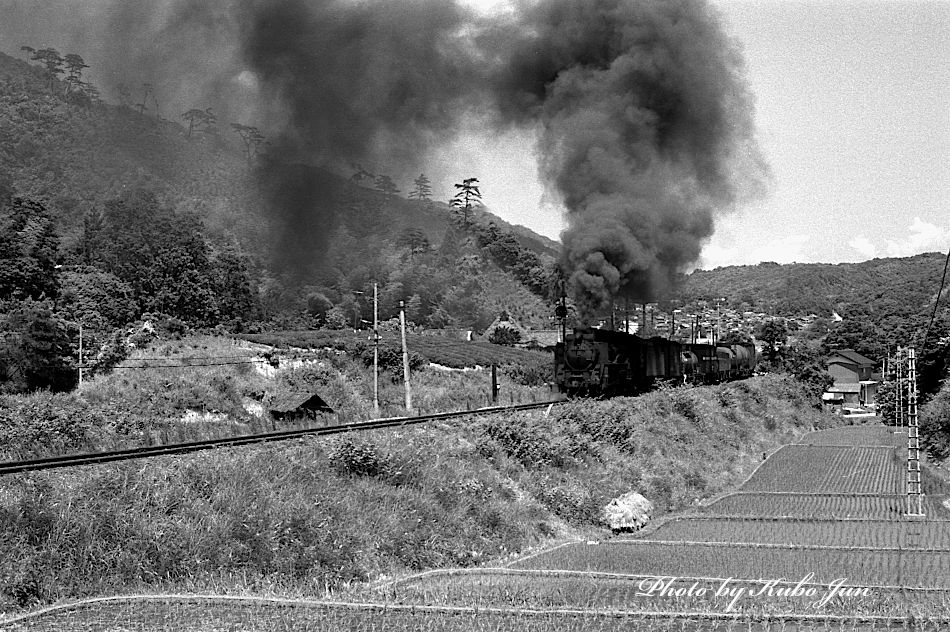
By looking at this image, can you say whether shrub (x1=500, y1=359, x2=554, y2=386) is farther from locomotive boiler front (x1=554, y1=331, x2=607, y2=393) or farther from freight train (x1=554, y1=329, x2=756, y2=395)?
locomotive boiler front (x1=554, y1=331, x2=607, y2=393)

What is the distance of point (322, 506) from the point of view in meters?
14.3

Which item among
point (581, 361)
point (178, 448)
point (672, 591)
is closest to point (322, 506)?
point (178, 448)

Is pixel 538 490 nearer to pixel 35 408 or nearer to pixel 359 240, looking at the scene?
pixel 35 408

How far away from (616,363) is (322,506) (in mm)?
18826

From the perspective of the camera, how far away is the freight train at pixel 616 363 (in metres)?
30.4

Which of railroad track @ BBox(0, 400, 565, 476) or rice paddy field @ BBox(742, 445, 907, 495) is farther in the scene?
rice paddy field @ BBox(742, 445, 907, 495)

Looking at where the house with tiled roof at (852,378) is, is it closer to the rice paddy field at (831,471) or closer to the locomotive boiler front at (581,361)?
the rice paddy field at (831,471)

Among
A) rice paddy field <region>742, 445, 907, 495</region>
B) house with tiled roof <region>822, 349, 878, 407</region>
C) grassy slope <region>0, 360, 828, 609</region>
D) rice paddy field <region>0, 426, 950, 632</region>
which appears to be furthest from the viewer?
house with tiled roof <region>822, 349, 878, 407</region>

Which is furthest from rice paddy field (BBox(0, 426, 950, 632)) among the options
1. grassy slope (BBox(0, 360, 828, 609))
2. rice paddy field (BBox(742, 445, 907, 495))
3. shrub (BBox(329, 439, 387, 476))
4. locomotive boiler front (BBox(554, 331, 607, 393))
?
locomotive boiler front (BBox(554, 331, 607, 393))

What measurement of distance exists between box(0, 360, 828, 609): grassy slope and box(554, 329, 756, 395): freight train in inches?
193

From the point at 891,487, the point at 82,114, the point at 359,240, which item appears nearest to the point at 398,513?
the point at 891,487

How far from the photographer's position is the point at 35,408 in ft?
109

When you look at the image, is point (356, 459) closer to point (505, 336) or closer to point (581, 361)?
point (581, 361)

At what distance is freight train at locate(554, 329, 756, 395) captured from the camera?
30.4m
